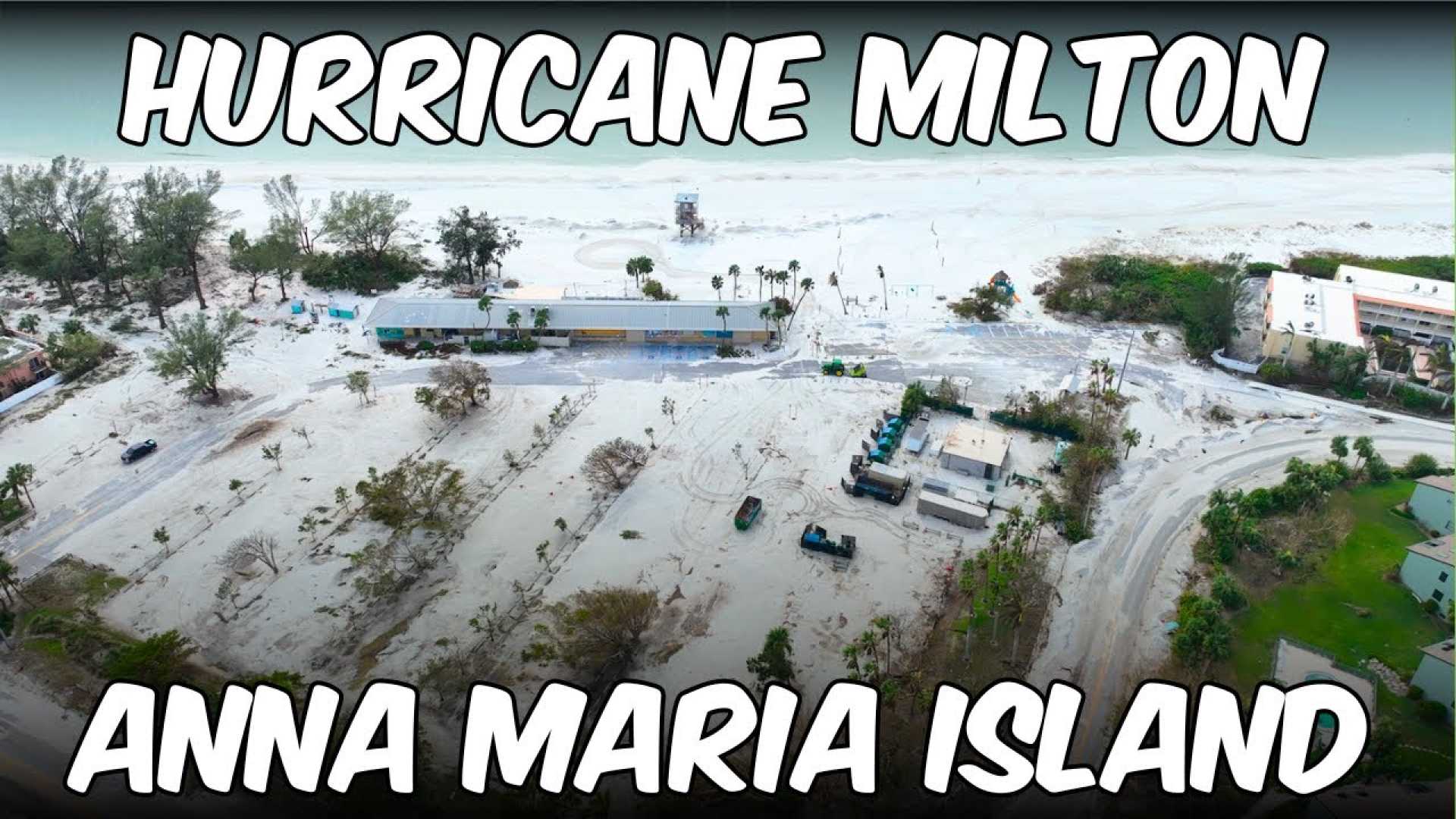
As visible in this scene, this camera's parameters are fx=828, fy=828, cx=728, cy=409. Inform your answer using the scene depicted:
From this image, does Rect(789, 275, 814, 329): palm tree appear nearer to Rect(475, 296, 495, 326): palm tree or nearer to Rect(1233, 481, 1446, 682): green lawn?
Rect(475, 296, 495, 326): palm tree

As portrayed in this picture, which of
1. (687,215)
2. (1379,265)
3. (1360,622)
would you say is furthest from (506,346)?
(1379,265)

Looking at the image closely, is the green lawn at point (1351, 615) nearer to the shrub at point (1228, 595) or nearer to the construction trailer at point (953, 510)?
the shrub at point (1228, 595)

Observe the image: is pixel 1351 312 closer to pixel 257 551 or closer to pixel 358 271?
pixel 257 551

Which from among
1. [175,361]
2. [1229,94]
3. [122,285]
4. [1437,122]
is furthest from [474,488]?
[1437,122]

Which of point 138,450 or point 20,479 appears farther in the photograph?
point 138,450

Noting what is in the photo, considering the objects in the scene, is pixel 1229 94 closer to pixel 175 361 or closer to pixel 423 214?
pixel 175 361

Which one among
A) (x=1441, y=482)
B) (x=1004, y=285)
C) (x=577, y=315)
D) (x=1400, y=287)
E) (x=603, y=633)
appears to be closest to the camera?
(x=603, y=633)
